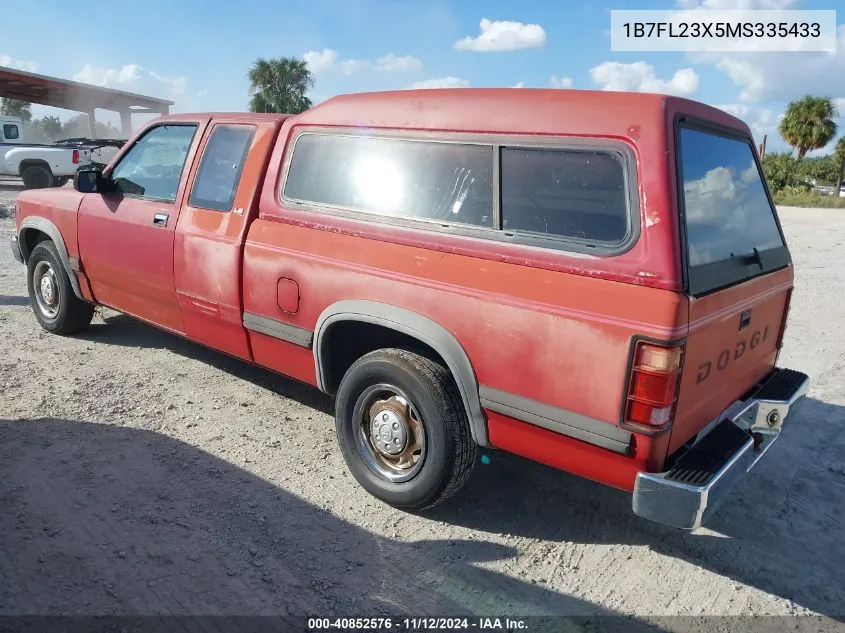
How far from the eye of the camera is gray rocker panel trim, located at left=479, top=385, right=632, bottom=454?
2434mm

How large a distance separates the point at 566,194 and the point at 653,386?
2.85 ft

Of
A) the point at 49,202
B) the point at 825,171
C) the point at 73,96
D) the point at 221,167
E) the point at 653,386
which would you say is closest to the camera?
the point at 653,386

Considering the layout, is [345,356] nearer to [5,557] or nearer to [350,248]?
[350,248]

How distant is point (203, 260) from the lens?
393 cm

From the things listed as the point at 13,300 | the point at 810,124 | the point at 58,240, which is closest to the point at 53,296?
the point at 58,240

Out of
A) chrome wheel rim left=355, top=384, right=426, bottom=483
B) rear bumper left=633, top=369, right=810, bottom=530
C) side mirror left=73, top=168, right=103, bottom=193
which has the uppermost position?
side mirror left=73, top=168, right=103, bottom=193

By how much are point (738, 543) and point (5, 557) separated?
3335 mm

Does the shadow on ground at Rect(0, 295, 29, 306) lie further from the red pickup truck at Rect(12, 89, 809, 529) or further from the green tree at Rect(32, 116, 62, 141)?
the green tree at Rect(32, 116, 62, 141)

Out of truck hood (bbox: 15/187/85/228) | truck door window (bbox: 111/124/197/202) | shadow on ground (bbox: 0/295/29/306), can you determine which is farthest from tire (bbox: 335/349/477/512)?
shadow on ground (bbox: 0/295/29/306)

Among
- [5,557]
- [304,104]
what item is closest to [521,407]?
[5,557]

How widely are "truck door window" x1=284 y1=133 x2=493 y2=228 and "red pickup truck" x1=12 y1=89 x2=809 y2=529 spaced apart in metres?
0.01

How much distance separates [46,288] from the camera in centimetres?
552

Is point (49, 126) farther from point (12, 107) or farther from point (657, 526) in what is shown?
point (657, 526)

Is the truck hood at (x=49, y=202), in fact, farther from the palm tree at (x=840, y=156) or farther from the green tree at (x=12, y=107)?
the green tree at (x=12, y=107)
